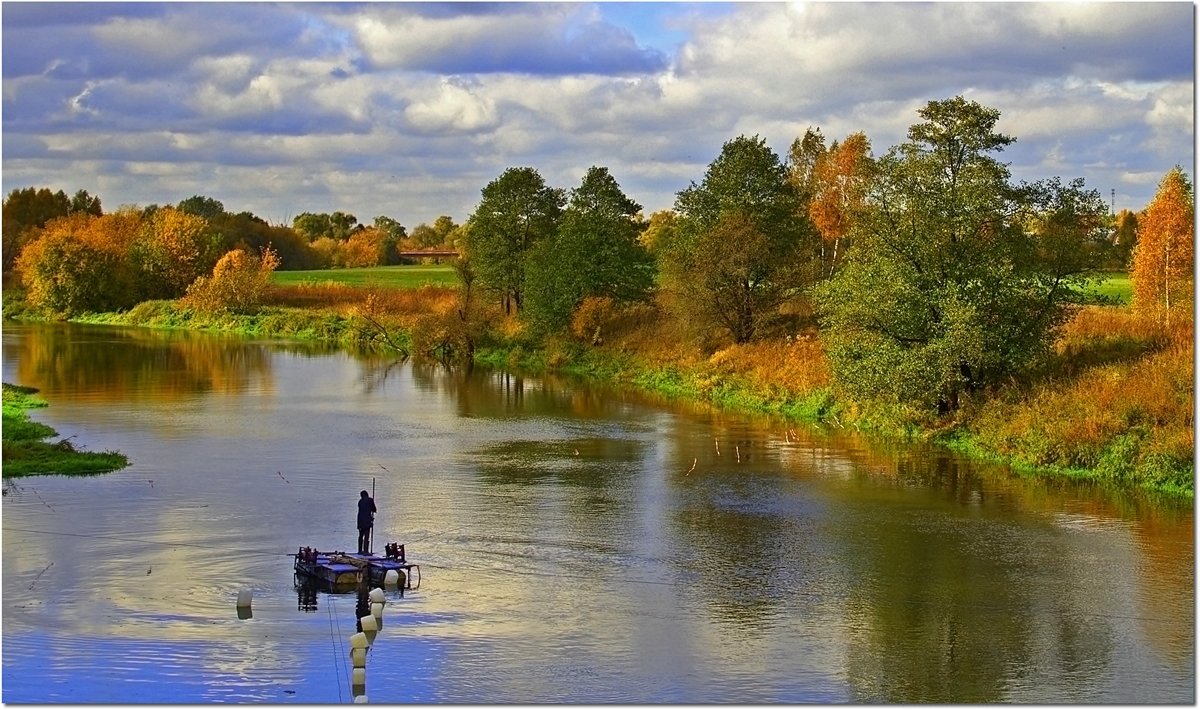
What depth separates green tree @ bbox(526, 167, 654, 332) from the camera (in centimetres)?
6994

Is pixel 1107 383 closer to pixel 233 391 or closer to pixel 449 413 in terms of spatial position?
pixel 449 413

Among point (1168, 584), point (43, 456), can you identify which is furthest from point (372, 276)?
point (1168, 584)

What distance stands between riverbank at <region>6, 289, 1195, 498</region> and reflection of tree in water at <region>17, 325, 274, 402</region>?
16.2 m

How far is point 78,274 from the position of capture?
349ft

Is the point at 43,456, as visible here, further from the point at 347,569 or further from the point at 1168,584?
the point at 1168,584

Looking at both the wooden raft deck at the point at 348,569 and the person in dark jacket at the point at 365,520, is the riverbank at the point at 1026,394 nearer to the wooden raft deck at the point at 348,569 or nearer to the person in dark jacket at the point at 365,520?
the person in dark jacket at the point at 365,520

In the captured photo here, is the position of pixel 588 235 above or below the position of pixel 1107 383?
above

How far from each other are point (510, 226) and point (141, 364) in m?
23.4

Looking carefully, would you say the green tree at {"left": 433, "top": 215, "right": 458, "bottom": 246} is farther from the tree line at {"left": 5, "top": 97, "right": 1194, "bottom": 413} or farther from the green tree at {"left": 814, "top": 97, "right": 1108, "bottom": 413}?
the green tree at {"left": 814, "top": 97, "right": 1108, "bottom": 413}

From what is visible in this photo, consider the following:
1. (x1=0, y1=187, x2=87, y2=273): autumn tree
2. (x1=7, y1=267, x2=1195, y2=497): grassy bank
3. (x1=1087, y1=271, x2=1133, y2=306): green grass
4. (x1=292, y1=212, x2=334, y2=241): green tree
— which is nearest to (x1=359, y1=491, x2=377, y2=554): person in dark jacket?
(x1=7, y1=267, x2=1195, y2=497): grassy bank

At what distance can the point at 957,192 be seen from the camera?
4072 cm

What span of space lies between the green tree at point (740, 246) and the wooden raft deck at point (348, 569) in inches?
1453

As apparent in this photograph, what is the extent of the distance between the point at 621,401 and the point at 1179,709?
38.1 m

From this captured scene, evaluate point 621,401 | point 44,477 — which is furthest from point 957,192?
point 44,477
